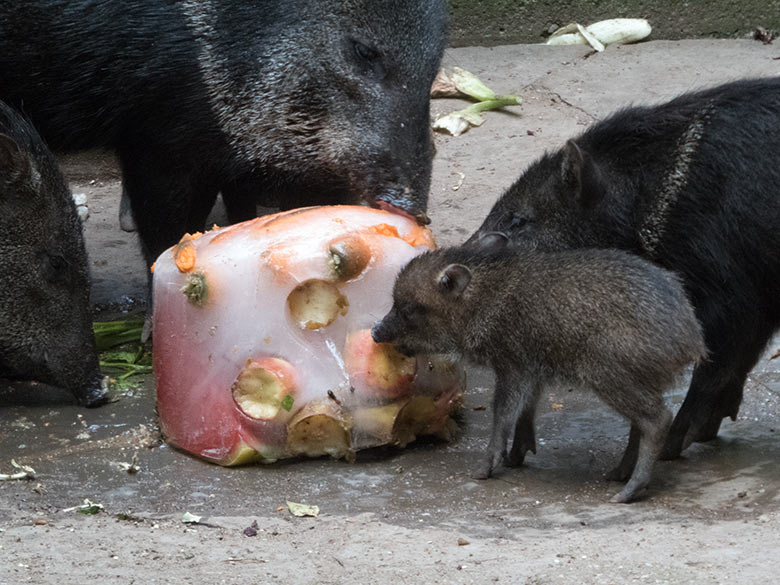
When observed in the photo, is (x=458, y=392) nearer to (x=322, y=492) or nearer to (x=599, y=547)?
(x=322, y=492)

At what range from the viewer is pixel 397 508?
430 cm

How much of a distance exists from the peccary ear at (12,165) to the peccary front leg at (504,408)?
228 cm

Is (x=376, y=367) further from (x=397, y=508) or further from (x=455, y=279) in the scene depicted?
(x=397, y=508)

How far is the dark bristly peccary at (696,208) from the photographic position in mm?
4527

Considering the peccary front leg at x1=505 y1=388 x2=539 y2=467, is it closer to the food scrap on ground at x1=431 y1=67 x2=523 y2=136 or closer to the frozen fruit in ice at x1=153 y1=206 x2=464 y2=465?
the frozen fruit in ice at x1=153 y1=206 x2=464 y2=465

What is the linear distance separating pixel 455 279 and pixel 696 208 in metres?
0.91

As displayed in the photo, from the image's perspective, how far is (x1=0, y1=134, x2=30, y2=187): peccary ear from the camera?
526cm

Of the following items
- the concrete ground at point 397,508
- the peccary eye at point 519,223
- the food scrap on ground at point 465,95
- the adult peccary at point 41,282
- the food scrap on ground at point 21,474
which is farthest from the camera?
the food scrap on ground at point 465,95

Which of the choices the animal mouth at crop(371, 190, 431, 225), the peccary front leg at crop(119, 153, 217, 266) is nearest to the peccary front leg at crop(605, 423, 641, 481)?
the animal mouth at crop(371, 190, 431, 225)

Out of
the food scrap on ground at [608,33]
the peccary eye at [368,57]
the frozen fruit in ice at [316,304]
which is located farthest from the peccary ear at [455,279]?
the food scrap on ground at [608,33]

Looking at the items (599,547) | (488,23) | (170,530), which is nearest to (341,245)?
(170,530)

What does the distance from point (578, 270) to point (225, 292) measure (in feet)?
4.29

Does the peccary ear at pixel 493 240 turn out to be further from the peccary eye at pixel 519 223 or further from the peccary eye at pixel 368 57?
the peccary eye at pixel 368 57

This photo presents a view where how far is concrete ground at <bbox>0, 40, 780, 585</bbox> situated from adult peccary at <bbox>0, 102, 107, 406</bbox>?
0.59 ft
